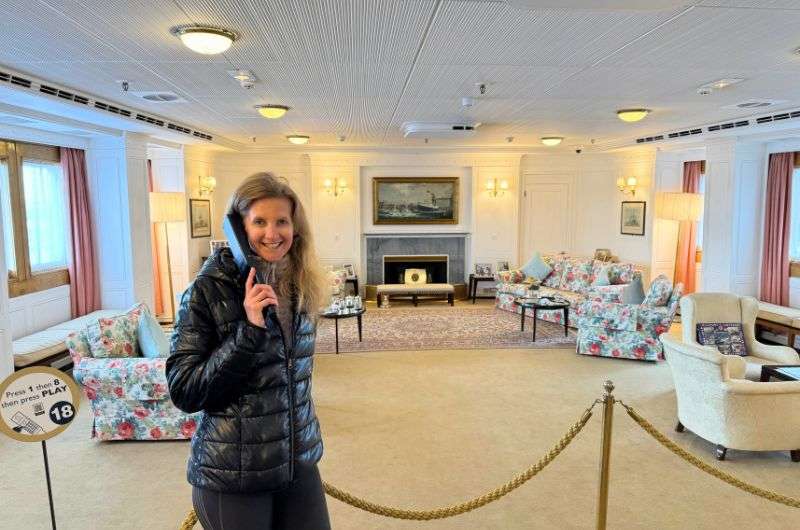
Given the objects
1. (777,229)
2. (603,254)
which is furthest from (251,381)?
(603,254)

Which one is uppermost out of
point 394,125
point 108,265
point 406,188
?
point 394,125

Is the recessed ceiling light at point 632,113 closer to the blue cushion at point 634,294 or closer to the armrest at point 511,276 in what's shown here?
the blue cushion at point 634,294

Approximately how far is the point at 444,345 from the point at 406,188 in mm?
4234

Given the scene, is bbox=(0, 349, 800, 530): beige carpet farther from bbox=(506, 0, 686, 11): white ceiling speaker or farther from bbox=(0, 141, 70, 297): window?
bbox=(506, 0, 686, 11): white ceiling speaker

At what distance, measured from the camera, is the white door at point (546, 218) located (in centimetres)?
1054

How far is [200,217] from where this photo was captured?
9203 mm

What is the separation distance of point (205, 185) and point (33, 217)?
3085 mm

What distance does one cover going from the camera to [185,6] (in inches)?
111

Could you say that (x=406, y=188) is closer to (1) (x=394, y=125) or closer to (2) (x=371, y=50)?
(1) (x=394, y=125)

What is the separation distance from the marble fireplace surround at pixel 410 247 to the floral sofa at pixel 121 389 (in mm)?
6463

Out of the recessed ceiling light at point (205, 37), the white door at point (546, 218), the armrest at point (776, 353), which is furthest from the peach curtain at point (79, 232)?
the armrest at point (776, 353)

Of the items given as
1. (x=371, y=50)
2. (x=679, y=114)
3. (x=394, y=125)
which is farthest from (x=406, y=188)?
(x=371, y=50)

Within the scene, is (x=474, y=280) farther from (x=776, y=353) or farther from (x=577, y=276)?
(x=776, y=353)

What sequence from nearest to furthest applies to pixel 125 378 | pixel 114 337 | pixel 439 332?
pixel 125 378
pixel 114 337
pixel 439 332
